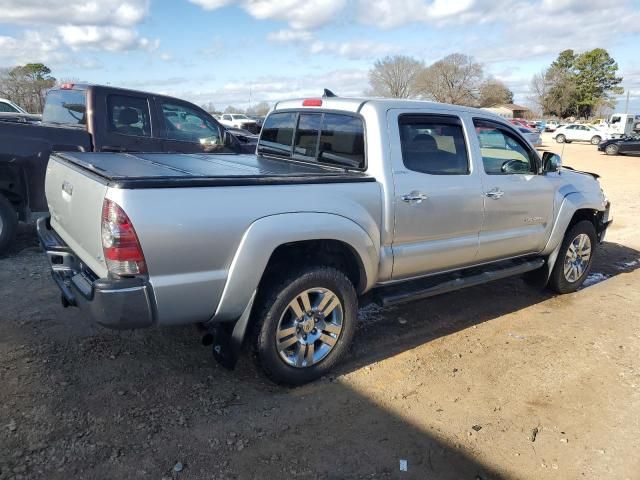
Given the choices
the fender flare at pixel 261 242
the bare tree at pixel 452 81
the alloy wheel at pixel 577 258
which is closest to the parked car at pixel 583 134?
the bare tree at pixel 452 81

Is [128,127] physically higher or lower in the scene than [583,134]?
lower

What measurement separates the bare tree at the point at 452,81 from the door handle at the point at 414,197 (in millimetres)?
63358

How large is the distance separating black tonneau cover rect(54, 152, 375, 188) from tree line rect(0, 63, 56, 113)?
1079 inches

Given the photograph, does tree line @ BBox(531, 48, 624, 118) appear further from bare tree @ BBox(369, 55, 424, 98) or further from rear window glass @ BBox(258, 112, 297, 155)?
rear window glass @ BBox(258, 112, 297, 155)

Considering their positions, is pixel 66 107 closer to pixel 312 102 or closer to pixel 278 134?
pixel 278 134

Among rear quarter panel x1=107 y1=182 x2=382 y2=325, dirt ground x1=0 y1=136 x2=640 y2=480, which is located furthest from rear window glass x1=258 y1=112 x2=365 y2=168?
dirt ground x1=0 y1=136 x2=640 y2=480

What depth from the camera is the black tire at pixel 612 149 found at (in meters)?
30.5

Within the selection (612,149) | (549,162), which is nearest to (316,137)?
(549,162)

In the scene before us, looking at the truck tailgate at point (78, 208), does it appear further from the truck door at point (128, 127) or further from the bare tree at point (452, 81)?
the bare tree at point (452, 81)

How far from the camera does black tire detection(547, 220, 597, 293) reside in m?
5.40

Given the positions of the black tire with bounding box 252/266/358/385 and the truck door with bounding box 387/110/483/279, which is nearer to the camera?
the black tire with bounding box 252/266/358/385

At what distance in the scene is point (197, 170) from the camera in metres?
3.40

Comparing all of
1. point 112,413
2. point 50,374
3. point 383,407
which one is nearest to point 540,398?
point 383,407

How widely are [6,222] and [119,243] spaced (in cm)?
374
